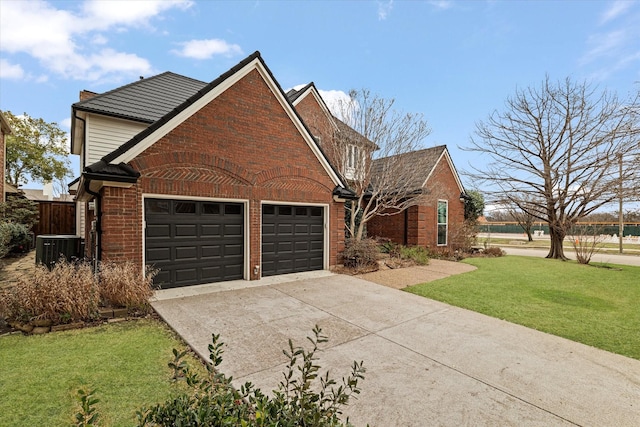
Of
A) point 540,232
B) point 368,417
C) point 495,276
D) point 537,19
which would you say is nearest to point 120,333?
point 368,417

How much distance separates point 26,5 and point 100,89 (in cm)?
632

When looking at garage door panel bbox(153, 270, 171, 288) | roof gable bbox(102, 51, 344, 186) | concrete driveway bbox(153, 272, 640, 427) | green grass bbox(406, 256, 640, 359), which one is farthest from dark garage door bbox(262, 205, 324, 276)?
green grass bbox(406, 256, 640, 359)

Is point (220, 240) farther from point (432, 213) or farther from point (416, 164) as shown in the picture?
point (432, 213)

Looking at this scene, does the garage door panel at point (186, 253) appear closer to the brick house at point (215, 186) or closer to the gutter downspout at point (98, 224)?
the brick house at point (215, 186)

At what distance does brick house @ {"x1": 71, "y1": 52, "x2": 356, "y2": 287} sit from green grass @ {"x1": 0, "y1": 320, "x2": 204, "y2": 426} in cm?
241

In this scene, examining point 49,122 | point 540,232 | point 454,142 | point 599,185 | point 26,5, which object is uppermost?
point 49,122

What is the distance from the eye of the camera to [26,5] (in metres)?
8.61

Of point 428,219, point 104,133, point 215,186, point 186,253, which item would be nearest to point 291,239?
point 215,186

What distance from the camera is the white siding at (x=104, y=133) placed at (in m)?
10.6

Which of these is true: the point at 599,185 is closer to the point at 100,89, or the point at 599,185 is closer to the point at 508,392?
the point at 508,392

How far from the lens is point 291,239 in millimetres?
9680

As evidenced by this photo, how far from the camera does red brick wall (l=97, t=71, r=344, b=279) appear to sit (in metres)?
6.83

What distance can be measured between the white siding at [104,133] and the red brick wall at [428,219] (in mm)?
12565

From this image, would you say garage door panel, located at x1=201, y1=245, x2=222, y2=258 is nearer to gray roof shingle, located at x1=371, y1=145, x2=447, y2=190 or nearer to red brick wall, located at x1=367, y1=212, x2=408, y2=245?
gray roof shingle, located at x1=371, y1=145, x2=447, y2=190
